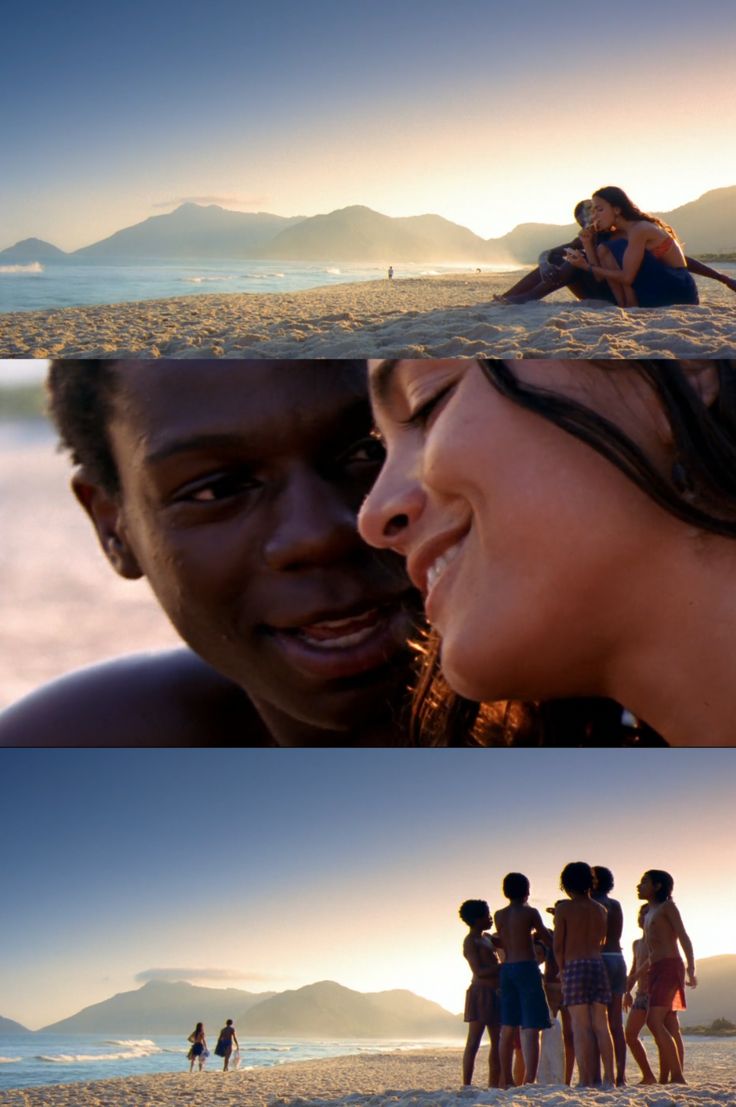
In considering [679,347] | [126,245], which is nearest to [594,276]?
[679,347]

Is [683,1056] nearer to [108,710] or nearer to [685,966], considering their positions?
[685,966]

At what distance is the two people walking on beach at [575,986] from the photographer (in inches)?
81.9

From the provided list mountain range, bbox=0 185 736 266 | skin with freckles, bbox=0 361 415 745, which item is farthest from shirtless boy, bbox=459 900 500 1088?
mountain range, bbox=0 185 736 266

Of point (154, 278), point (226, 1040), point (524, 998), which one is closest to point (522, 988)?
point (524, 998)

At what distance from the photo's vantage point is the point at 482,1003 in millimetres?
2096

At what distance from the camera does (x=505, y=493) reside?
1718 millimetres

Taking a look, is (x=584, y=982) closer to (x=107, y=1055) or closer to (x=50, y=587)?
(x=107, y=1055)

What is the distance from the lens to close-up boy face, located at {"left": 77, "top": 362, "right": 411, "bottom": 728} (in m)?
1.88

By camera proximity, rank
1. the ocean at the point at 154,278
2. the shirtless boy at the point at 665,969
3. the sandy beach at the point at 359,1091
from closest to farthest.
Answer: the sandy beach at the point at 359,1091, the shirtless boy at the point at 665,969, the ocean at the point at 154,278

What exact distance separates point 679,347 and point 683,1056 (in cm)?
223

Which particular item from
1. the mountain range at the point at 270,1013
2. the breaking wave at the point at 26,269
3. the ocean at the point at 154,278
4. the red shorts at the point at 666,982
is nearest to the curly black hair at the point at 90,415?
the mountain range at the point at 270,1013

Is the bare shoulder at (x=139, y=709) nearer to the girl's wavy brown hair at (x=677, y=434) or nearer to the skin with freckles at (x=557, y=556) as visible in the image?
the skin with freckles at (x=557, y=556)

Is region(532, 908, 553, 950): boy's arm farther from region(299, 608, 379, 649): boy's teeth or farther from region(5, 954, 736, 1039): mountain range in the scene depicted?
region(299, 608, 379, 649): boy's teeth

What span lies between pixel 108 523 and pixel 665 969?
4.18 feet
